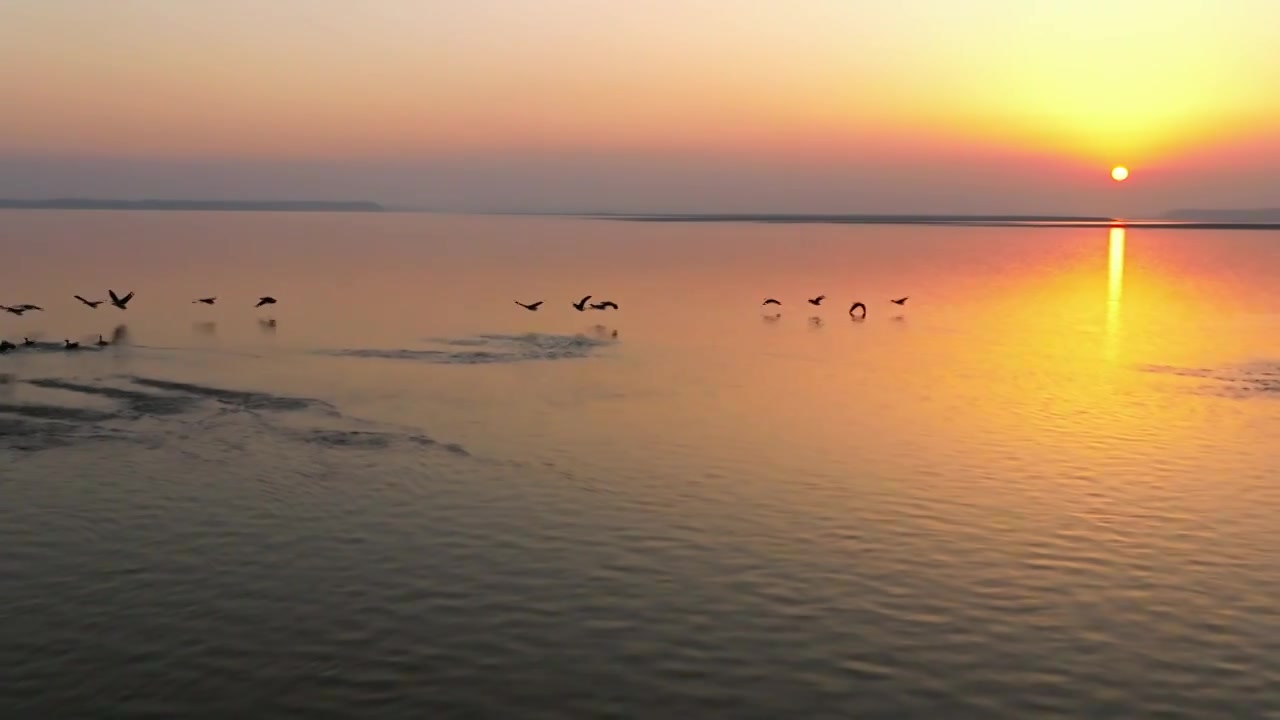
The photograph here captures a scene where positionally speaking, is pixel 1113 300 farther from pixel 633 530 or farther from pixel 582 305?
pixel 633 530

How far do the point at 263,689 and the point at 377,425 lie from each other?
77.5 ft

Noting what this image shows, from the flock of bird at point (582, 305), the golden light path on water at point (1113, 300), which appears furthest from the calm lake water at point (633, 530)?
the flock of bird at point (582, 305)

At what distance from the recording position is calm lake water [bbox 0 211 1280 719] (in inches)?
836

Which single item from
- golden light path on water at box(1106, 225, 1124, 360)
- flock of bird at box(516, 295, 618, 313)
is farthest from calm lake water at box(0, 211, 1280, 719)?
flock of bird at box(516, 295, 618, 313)

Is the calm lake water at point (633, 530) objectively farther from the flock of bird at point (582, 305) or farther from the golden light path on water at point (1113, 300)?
the flock of bird at point (582, 305)

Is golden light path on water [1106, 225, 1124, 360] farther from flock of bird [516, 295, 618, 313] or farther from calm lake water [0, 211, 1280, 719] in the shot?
flock of bird [516, 295, 618, 313]

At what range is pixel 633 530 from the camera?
30.7 metres

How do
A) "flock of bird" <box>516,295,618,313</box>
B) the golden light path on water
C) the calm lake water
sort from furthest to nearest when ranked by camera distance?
"flock of bird" <box>516,295,618,313</box>, the golden light path on water, the calm lake water

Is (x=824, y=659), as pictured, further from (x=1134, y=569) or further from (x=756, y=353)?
(x=756, y=353)

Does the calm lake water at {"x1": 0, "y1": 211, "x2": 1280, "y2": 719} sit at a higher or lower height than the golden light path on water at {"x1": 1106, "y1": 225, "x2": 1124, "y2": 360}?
lower

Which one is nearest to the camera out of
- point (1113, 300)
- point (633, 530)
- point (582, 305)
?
point (633, 530)

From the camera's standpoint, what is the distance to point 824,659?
72.7ft

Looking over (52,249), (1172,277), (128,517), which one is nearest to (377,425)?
(128,517)

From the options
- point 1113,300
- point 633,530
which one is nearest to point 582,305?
point 633,530
